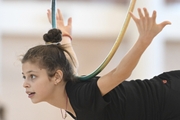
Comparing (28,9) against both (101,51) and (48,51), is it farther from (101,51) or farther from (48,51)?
(48,51)

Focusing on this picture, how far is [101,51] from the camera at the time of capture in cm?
226

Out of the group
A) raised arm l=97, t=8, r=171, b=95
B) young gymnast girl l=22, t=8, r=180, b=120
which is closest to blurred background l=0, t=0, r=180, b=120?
young gymnast girl l=22, t=8, r=180, b=120

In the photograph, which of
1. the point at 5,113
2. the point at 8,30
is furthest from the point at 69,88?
the point at 8,30

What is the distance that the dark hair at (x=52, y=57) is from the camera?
41.1 inches

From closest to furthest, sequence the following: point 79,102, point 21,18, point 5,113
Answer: point 79,102 < point 5,113 < point 21,18

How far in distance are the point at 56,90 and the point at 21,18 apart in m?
1.29

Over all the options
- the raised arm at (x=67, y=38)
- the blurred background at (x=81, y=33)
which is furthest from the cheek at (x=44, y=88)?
the blurred background at (x=81, y=33)

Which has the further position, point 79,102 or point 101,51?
point 101,51

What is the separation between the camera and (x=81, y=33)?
2.27 m

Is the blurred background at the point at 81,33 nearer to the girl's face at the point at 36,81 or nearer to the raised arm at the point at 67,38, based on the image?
the raised arm at the point at 67,38

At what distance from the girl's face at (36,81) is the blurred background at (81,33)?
1.18 meters

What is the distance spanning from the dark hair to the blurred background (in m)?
1.13

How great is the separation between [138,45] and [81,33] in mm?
1334

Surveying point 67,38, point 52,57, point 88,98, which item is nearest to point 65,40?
point 67,38
